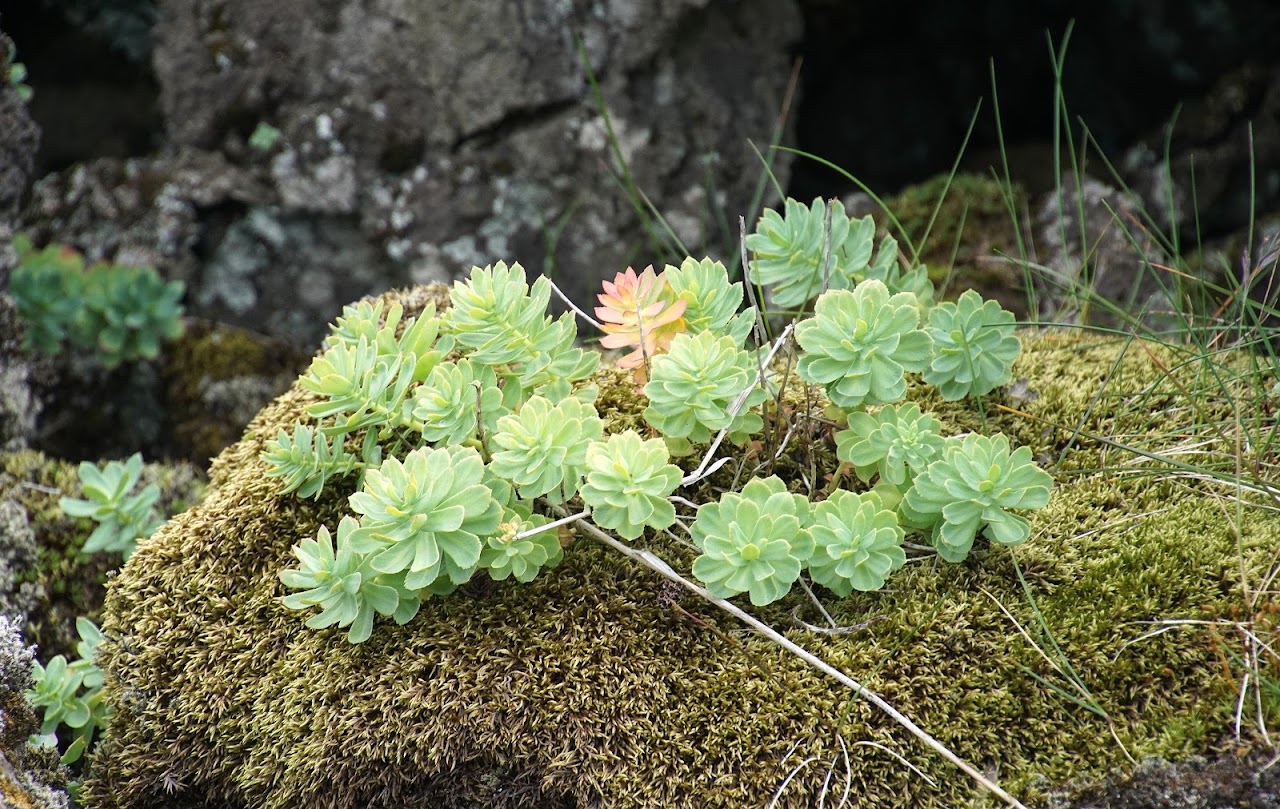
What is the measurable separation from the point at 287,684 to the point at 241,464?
639mm

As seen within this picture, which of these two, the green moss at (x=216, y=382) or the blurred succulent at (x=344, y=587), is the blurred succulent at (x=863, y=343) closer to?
the blurred succulent at (x=344, y=587)

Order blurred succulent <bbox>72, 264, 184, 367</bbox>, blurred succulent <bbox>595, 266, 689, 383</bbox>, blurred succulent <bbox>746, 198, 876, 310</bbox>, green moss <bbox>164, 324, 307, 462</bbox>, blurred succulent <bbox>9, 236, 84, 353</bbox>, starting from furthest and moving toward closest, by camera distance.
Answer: green moss <bbox>164, 324, 307, 462</bbox> → blurred succulent <bbox>72, 264, 184, 367</bbox> → blurred succulent <bbox>9, 236, 84, 353</bbox> → blurred succulent <bbox>746, 198, 876, 310</bbox> → blurred succulent <bbox>595, 266, 689, 383</bbox>

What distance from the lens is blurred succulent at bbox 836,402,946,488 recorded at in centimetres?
197

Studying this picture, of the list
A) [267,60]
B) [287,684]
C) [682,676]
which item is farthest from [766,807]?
[267,60]

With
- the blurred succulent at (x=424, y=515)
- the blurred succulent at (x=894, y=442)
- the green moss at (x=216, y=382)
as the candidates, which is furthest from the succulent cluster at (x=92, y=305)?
the blurred succulent at (x=894, y=442)

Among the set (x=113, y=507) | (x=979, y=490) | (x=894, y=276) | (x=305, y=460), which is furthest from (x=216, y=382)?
(x=979, y=490)

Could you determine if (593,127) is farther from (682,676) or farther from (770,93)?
(682,676)

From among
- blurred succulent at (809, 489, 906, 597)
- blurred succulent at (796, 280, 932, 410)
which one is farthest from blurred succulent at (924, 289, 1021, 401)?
blurred succulent at (809, 489, 906, 597)

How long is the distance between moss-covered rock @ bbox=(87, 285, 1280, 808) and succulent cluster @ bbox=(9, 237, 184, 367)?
4.72ft

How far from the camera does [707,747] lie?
5.87 ft

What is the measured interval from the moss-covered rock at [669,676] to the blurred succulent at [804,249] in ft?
1.33

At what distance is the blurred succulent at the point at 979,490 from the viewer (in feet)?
6.12

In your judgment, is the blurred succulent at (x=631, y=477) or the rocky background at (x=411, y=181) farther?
the rocky background at (x=411, y=181)

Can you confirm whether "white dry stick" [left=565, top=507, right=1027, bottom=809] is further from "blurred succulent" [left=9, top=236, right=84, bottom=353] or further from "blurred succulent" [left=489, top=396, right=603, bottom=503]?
"blurred succulent" [left=9, top=236, right=84, bottom=353]
